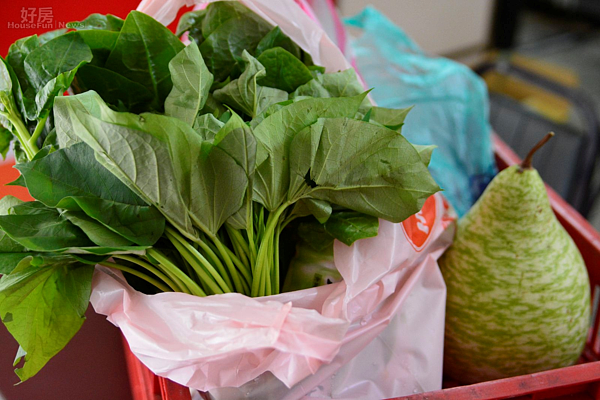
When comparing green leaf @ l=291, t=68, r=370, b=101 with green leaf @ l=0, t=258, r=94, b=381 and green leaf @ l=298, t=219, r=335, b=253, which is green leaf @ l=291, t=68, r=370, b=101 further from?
green leaf @ l=0, t=258, r=94, b=381

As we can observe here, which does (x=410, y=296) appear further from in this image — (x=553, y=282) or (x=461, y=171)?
(x=461, y=171)

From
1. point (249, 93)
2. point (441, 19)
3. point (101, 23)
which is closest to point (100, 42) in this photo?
point (101, 23)

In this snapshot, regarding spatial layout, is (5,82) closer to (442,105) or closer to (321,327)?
(321,327)

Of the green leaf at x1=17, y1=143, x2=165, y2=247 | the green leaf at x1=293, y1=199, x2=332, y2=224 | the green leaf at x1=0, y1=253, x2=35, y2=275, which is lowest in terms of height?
the green leaf at x1=0, y1=253, x2=35, y2=275

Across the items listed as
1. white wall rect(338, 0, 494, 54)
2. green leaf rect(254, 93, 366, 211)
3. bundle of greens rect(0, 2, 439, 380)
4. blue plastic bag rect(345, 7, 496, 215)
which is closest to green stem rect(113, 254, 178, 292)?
bundle of greens rect(0, 2, 439, 380)

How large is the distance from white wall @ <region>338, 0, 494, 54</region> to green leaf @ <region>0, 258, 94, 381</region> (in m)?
1.85

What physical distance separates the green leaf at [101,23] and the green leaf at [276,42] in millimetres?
143

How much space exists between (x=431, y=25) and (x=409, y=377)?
2.13 meters

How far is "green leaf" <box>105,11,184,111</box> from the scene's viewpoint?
1.57 ft

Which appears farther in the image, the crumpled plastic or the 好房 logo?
the 好房 logo

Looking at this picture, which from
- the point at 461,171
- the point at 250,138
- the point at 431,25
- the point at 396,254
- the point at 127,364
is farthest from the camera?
the point at 431,25

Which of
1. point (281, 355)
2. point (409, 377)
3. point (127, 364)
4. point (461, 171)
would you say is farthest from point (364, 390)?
point (461, 171)

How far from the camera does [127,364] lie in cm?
64

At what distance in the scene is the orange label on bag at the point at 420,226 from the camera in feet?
1.73
